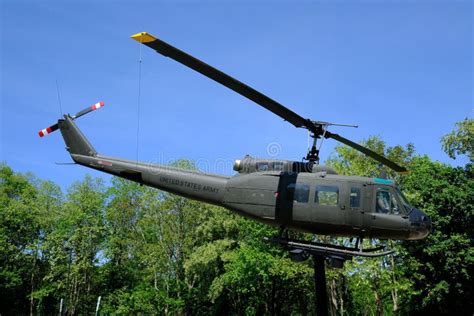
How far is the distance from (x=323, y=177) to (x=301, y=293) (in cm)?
2980

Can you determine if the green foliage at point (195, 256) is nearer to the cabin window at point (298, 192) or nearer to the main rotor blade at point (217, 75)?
the cabin window at point (298, 192)

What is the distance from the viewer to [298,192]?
12.1 m

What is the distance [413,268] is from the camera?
1030 inches

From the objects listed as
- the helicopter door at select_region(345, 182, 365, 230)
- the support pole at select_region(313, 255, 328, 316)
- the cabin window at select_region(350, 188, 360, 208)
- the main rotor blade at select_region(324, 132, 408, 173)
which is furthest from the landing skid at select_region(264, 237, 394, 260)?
the main rotor blade at select_region(324, 132, 408, 173)

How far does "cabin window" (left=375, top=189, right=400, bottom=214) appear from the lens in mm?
11584

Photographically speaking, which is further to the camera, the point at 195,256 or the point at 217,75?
the point at 195,256

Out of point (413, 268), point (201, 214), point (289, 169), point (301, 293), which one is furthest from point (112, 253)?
point (289, 169)

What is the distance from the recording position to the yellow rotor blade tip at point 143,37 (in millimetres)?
9445

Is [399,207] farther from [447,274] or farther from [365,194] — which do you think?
[447,274]

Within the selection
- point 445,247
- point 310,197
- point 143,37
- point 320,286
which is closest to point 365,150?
point 310,197

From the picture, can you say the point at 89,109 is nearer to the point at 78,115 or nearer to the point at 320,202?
the point at 78,115

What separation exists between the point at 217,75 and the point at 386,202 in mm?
5794

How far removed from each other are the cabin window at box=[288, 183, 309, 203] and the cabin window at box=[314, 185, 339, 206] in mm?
297

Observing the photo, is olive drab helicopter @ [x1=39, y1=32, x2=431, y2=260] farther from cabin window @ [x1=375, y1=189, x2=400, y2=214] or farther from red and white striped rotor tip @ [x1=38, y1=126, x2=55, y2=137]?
red and white striped rotor tip @ [x1=38, y1=126, x2=55, y2=137]
